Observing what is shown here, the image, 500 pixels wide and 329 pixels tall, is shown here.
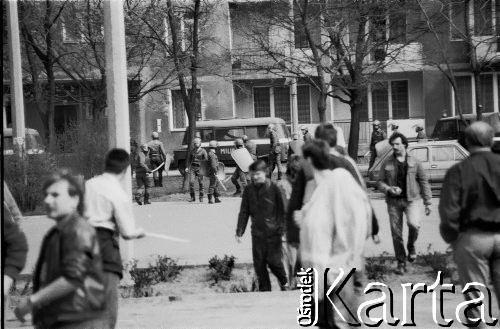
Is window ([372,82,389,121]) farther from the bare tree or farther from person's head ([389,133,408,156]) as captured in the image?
person's head ([389,133,408,156])

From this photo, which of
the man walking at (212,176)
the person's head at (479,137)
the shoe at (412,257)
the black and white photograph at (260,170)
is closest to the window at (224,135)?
the man walking at (212,176)

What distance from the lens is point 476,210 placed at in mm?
5000

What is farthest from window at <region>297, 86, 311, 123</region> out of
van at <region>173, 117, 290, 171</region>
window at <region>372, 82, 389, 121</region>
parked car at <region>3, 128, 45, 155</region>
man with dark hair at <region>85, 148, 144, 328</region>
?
man with dark hair at <region>85, 148, 144, 328</region>

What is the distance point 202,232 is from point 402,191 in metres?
2.30

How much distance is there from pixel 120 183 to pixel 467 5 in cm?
391

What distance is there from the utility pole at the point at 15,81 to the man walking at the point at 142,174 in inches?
60.4

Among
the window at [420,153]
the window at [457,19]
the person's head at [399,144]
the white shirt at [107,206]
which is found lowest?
the white shirt at [107,206]

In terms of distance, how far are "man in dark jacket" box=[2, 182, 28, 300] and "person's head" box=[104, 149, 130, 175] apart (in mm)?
528

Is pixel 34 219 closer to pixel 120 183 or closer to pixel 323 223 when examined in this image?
pixel 120 183

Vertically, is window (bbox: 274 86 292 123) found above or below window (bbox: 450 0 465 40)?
below

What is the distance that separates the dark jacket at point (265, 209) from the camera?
7082 millimetres

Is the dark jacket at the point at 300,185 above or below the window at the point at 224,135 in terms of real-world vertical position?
below

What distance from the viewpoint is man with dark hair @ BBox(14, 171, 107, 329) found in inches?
161

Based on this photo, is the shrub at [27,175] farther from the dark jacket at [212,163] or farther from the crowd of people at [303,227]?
the dark jacket at [212,163]
